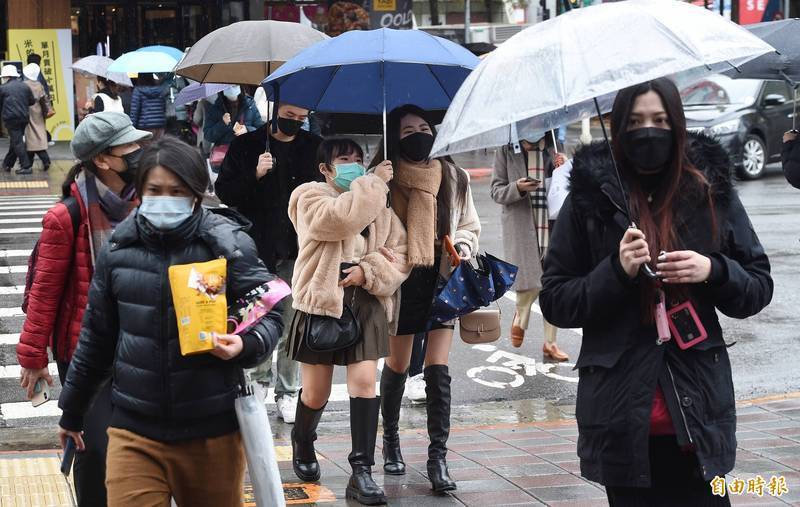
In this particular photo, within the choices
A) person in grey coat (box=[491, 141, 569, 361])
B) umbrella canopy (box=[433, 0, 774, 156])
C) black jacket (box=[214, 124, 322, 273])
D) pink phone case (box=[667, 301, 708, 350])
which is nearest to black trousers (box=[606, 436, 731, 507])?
pink phone case (box=[667, 301, 708, 350])

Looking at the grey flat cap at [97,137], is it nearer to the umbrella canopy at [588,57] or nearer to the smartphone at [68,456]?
the smartphone at [68,456]

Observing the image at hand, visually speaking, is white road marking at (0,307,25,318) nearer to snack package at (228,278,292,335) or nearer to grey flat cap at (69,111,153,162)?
grey flat cap at (69,111,153,162)

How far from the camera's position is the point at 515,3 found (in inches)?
1651

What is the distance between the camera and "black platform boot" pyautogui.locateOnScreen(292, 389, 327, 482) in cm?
604

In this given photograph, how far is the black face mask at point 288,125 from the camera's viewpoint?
7.02 meters

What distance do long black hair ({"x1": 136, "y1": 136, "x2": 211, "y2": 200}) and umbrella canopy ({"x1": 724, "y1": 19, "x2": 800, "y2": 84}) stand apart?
13.8ft

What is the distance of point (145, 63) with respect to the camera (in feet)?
54.1

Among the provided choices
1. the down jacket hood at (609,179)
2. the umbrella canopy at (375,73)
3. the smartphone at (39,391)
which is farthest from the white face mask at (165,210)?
the umbrella canopy at (375,73)

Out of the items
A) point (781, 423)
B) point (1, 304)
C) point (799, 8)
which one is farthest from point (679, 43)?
point (799, 8)

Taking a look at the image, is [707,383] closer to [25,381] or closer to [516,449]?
[25,381]

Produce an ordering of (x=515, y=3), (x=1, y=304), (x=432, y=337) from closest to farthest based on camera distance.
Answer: (x=432, y=337), (x=1, y=304), (x=515, y=3)

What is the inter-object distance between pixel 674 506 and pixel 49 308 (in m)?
2.39

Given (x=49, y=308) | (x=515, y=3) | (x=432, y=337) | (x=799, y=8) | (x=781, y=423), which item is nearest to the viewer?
(x=49, y=308)

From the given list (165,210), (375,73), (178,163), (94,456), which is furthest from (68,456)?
(375,73)
